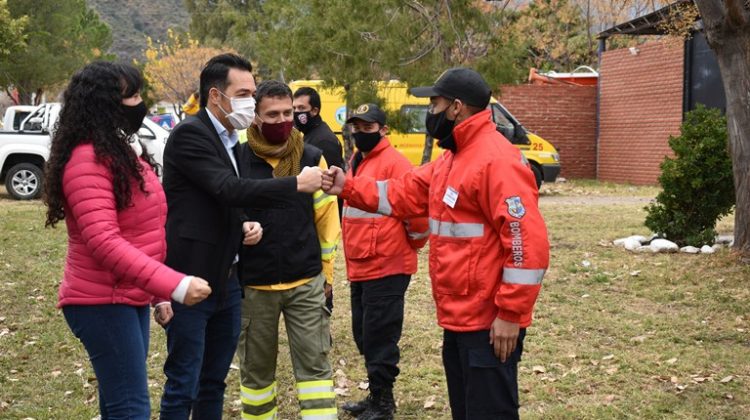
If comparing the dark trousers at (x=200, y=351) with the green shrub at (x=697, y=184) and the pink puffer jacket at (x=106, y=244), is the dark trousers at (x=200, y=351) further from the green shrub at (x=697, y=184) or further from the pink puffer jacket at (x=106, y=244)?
the green shrub at (x=697, y=184)

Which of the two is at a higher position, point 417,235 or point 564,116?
point 564,116

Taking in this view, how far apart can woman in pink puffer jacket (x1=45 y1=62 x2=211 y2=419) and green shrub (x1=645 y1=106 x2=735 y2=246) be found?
910cm

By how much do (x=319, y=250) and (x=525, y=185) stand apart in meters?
1.58

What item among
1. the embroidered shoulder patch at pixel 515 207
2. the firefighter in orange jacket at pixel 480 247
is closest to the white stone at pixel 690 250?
the firefighter in orange jacket at pixel 480 247

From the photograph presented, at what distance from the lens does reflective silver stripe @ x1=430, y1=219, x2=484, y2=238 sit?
404 centimetres

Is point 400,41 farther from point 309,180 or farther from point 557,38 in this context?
point 557,38

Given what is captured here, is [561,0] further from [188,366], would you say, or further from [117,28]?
[117,28]

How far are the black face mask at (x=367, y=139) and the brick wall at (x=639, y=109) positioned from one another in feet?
54.1

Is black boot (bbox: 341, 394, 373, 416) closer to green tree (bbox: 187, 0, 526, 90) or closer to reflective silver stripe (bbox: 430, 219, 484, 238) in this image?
reflective silver stripe (bbox: 430, 219, 484, 238)

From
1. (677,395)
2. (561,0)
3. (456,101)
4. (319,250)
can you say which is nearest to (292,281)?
(319,250)

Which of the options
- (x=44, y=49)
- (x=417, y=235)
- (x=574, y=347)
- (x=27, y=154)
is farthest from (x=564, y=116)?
(x=44, y=49)

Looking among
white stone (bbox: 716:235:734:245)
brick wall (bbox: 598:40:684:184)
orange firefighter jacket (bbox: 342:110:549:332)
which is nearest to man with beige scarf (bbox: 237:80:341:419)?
orange firefighter jacket (bbox: 342:110:549:332)

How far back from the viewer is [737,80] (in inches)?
406

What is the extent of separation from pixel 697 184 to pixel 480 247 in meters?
8.14
